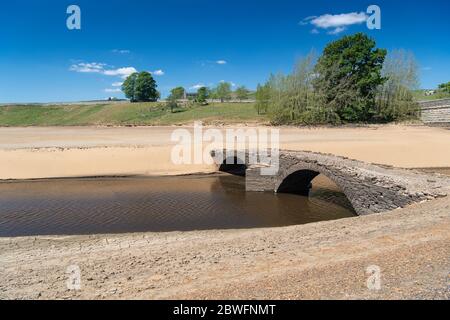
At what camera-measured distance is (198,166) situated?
94.0ft

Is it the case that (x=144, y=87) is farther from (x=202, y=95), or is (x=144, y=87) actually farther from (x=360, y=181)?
(x=360, y=181)

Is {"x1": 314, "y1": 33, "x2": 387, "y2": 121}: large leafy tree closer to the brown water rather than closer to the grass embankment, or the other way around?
the grass embankment

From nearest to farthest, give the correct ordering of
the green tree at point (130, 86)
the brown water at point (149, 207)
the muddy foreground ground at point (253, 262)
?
the muddy foreground ground at point (253, 262), the brown water at point (149, 207), the green tree at point (130, 86)

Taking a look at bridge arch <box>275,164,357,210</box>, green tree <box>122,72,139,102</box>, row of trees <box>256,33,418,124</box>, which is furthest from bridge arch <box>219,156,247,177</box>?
green tree <box>122,72,139,102</box>

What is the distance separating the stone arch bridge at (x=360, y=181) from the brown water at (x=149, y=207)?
1012 mm

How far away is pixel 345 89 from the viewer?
48906 mm

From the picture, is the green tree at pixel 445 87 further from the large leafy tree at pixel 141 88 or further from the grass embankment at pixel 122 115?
the large leafy tree at pixel 141 88

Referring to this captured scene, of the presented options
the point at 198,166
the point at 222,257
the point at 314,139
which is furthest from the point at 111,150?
the point at 222,257

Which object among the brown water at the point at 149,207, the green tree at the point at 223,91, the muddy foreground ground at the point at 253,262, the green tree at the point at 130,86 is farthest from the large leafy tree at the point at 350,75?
the green tree at the point at 130,86

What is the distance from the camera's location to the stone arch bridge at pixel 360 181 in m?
12.2

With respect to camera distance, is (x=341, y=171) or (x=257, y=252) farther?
(x=341, y=171)

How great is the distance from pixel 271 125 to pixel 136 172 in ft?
93.4

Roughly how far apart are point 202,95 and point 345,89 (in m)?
45.7
